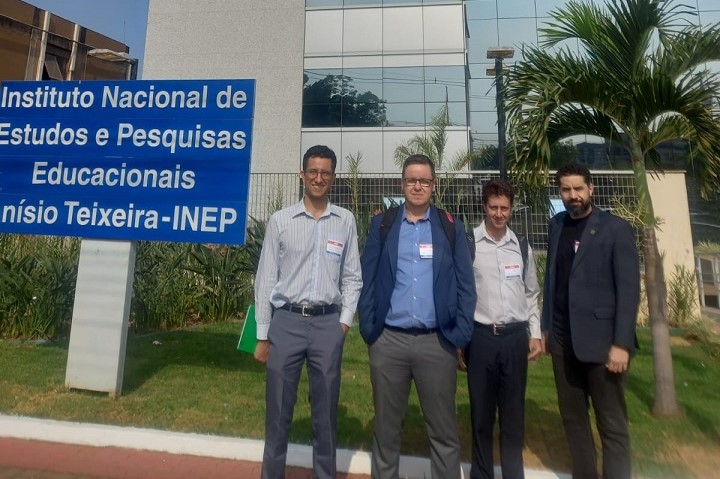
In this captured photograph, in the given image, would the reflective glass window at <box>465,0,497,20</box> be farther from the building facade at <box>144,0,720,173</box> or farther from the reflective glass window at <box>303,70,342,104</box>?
the reflective glass window at <box>303,70,342,104</box>

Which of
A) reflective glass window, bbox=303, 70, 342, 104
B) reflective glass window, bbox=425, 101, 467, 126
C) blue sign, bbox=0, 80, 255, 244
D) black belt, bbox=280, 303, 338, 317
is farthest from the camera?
reflective glass window, bbox=303, 70, 342, 104

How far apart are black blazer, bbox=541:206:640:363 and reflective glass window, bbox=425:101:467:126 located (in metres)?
13.2

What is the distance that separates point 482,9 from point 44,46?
67.0ft

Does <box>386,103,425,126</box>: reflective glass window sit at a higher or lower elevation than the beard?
higher

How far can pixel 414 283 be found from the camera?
2656 mm

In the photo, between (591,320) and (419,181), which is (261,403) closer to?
(419,181)

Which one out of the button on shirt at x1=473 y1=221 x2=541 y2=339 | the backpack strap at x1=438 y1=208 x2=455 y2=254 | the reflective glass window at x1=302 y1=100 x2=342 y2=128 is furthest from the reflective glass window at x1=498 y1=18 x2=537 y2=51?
the backpack strap at x1=438 y1=208 x2=455 y2=254

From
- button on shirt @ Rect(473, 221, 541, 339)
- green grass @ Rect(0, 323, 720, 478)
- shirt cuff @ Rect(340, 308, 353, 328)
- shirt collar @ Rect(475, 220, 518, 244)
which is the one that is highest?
shirt collar @ Rect(475, 220, 518, 244)

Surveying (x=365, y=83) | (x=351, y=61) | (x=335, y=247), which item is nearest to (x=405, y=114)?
(x=365, y=83)

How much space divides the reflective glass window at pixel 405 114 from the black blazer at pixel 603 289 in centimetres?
1320

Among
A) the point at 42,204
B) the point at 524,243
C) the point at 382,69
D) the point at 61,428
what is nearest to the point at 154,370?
the point at 61,428

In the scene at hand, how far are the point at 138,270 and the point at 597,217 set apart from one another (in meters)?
7.12

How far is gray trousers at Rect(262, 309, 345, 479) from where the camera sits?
9.05 ft

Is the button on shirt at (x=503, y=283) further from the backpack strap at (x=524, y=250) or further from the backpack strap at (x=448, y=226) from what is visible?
the backpack strap at (x=448, y=226)
